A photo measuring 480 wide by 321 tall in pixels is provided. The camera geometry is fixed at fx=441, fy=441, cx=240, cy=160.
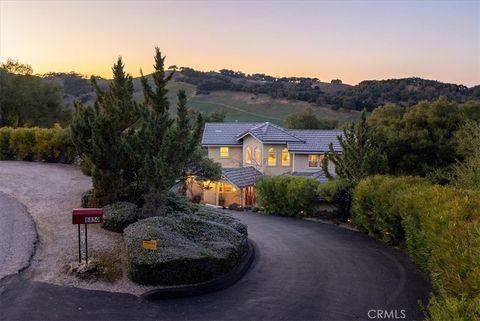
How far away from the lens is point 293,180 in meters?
25.8

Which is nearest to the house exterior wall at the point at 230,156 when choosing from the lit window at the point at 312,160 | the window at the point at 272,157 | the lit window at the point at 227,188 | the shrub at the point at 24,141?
the window at the point at 272,157

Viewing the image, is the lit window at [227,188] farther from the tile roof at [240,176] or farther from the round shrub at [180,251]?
the round shrub at [180,251]

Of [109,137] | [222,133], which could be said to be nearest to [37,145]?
[109,137]

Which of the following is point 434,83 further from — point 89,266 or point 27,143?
point 89,266

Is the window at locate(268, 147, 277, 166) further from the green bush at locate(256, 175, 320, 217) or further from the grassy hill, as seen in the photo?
the grassy hill

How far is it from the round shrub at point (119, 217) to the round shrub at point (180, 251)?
1329 millimetres

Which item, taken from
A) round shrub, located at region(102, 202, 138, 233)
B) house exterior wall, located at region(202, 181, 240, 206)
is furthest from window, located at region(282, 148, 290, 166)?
round shrub, located at region(102, 202, 138, 233)

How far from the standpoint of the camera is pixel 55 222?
15.3 m

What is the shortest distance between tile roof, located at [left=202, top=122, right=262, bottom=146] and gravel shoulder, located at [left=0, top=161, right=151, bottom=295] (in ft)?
63.6

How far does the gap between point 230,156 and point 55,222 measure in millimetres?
29679

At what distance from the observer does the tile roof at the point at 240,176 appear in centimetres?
3584

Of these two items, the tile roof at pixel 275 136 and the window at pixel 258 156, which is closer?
the tile roof at pixel 275 136

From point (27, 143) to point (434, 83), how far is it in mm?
74060

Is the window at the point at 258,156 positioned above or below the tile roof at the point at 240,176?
above
